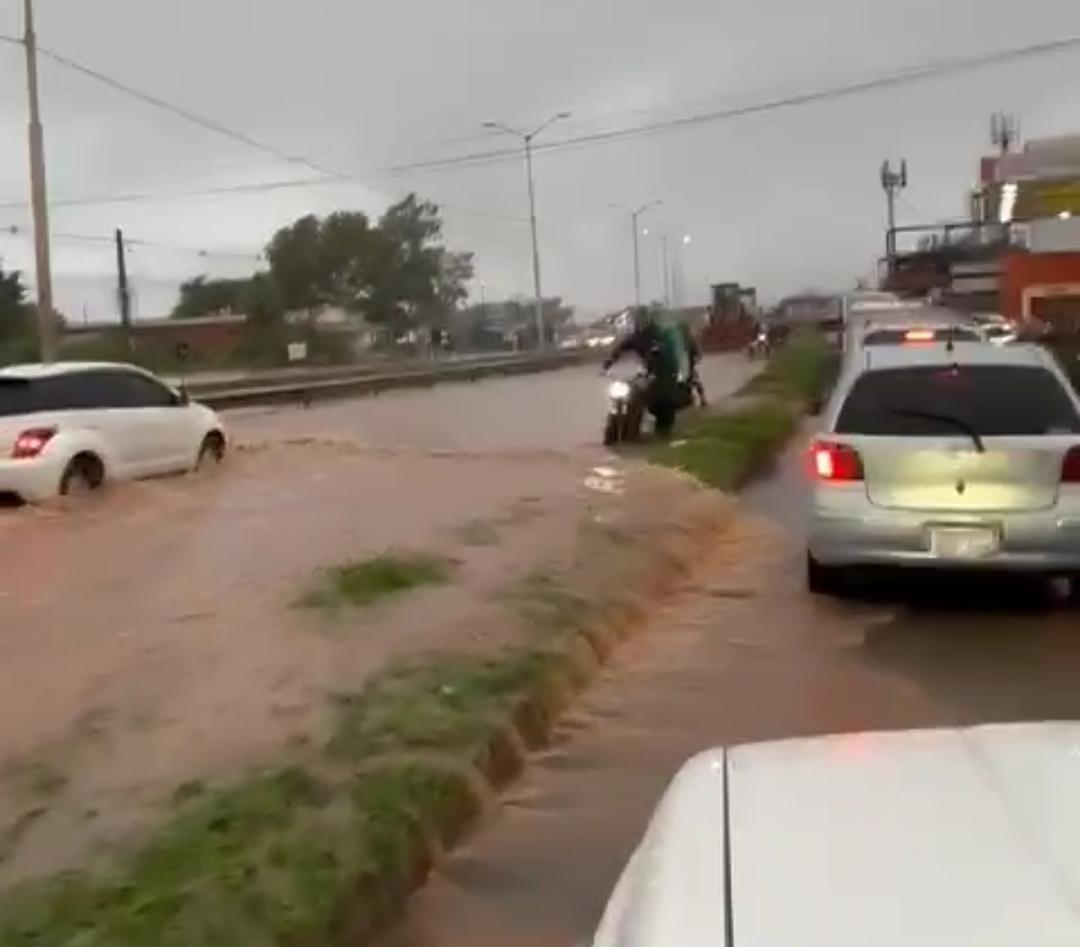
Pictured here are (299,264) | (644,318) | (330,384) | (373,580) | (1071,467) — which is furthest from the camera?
(299,264)

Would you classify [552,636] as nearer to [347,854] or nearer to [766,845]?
[347,854]

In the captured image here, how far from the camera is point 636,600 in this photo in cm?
1136

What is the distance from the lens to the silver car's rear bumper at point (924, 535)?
10266 millimetres

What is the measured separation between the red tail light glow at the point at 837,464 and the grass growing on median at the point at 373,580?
8.43 ft

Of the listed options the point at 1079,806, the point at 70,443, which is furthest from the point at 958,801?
the point at 70,443

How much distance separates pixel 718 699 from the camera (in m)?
8.93

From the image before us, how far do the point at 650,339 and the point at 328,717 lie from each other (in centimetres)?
1545

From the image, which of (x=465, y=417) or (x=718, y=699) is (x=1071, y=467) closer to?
(x=718, y=699)

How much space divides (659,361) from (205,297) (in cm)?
9718

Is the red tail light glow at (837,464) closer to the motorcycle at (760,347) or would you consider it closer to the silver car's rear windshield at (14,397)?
the silver car's rear windshield at (14,397)

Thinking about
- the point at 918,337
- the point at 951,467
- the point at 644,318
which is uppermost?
the point at 644,318

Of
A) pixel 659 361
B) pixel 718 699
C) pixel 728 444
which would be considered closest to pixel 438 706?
pixel 718 699

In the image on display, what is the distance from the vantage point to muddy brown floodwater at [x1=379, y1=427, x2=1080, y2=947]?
20.0 feet

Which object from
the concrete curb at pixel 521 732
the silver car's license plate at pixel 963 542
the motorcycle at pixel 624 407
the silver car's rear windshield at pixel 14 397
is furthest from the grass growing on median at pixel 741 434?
the silver car's license plate at pixel 963 542
